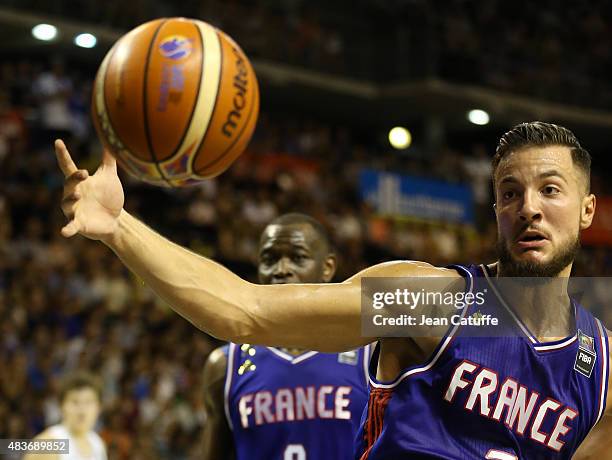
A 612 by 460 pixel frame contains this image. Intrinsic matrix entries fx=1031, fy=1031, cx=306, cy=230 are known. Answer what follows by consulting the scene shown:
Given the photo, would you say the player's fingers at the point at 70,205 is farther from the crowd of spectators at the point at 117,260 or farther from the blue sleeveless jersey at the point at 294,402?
the crowd of spectators at the point at 117,260

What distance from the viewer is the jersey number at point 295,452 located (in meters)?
4.08

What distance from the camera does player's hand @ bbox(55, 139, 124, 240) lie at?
221 centimetres

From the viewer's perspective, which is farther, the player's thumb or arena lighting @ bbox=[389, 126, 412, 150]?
arena lighting @ bbox=[389, 126, 412, 150]

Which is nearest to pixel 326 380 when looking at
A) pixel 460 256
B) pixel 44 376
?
pixel 44 376

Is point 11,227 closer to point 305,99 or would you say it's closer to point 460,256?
point 460,256

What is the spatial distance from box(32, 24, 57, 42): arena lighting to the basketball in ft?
34.4

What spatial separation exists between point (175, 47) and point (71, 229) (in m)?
1.21

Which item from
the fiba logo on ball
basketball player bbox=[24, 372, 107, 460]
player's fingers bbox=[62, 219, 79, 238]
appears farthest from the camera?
basketball player bbox=[24, 372, 107, 460]

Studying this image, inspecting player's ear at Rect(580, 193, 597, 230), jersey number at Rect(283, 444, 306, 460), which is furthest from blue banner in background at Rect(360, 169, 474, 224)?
player's ear at Rect(580, 193, 597, 230)

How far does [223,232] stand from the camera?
39.4 feet

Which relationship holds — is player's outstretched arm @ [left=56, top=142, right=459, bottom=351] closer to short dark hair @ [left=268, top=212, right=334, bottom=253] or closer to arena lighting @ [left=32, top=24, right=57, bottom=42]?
short dark hair @ [left=268, top=212, right=334, bottom=253]

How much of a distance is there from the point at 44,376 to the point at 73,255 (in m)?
1.69

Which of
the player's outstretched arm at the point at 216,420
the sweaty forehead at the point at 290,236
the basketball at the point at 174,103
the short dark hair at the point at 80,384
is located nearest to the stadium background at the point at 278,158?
the short dark hair at the point at 80,384

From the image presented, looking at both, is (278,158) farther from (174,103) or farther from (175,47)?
(174,103)
